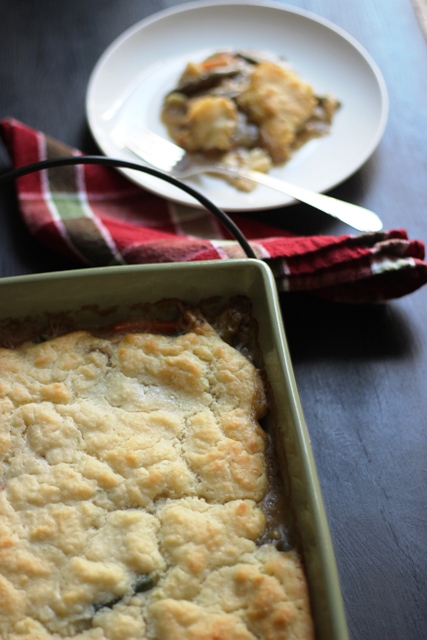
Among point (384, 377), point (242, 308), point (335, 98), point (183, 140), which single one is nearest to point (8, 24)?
point (183, 140)

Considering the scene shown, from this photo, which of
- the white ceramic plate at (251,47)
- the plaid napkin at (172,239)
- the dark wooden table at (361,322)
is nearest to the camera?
the dark wooden table at (361,322)

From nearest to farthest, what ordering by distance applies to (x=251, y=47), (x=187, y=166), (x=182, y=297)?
(x=182, y=297)
(x=187, y=166)
(x=251, y=47)

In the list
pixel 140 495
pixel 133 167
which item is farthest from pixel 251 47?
pixel 140 495

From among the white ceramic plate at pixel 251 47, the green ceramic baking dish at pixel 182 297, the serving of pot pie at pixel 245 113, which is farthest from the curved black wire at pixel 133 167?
the serving of pot pie at pixel 245 113

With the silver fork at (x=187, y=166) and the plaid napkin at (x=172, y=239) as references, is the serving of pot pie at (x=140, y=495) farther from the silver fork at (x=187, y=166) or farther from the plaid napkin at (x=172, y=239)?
the silver fork at (x=187, y=166)

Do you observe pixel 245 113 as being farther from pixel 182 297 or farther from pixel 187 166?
pixel 182 297

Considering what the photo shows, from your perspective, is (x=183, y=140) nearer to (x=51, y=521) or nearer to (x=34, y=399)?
(x=34, y=399)
